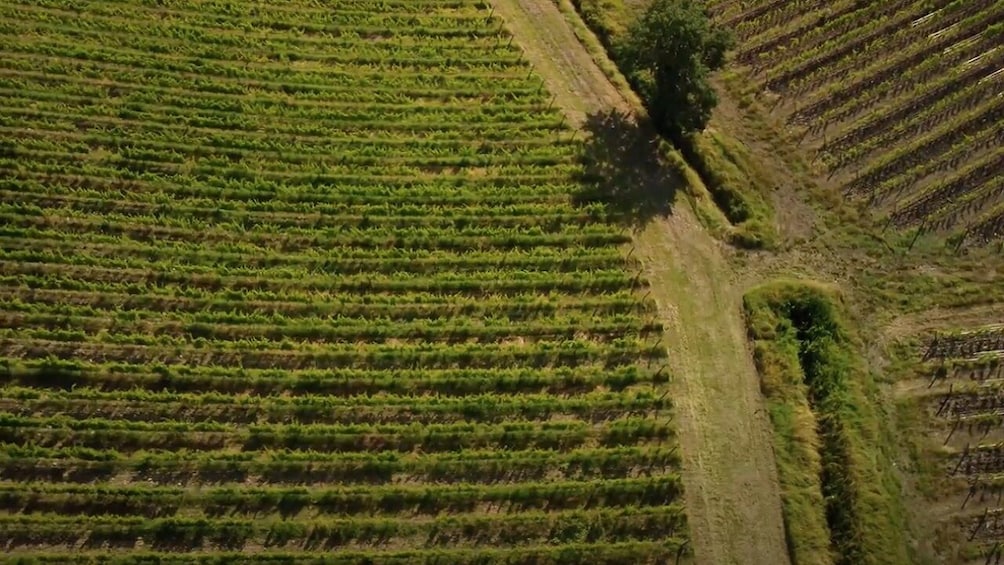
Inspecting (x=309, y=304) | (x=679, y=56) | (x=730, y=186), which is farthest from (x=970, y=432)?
(x=309, y=304)

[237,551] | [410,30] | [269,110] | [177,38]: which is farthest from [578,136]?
[237,551]

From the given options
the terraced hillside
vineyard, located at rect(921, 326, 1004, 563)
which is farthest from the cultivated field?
the terraced hillside

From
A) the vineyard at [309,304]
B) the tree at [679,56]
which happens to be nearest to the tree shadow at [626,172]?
the vineyard at [309,304]

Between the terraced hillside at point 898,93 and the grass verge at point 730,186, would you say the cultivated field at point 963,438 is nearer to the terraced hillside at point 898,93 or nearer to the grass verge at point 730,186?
the terraced hillside at point 898,93

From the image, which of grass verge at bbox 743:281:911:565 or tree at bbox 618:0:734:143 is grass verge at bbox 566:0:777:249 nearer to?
tree at bbox 618:0:734:143

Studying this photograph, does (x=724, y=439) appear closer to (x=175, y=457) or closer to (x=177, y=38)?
(x=175, y=457)

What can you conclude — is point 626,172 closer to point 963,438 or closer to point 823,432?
point 823,432
